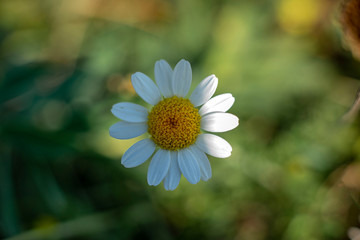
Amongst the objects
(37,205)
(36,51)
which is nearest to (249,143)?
(37,205)

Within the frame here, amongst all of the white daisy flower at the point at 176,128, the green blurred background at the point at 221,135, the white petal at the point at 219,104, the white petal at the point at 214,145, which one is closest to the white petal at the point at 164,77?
the white daisy flower at the point at 176,128

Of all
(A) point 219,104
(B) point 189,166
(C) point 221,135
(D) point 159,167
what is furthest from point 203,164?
(C) point 221,135

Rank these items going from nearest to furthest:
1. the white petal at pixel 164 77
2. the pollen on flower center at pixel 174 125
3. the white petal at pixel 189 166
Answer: the white petal at pixel 189 166
the pollen on flower center at pixel 174 125
the white petal at pixel 164 77

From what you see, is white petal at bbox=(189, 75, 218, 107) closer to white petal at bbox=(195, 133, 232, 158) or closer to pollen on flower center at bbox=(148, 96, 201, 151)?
pollen on flower center at bbox=(148, 96, 201, 151)

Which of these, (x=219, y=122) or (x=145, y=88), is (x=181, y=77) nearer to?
(x=145, y=88)

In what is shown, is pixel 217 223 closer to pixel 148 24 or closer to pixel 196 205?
pixel 196 205

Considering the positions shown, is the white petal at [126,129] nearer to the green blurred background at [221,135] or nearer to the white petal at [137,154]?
the white petal at [137,154]

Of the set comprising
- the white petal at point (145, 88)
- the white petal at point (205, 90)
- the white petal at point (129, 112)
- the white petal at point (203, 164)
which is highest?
the white petal at point (145, 88)
